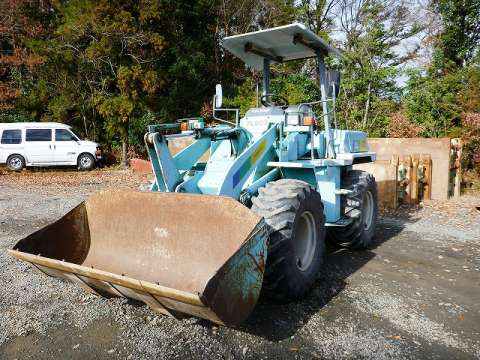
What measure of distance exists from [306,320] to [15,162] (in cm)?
1502

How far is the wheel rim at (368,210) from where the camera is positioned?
580 centimetres

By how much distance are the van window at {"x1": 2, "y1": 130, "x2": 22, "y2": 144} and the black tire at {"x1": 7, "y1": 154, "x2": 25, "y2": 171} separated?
0.53 metres

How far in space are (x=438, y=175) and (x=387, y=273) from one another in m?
5.83

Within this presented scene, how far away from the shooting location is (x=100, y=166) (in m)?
17.2

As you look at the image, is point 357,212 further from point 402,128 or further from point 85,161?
point 85,161

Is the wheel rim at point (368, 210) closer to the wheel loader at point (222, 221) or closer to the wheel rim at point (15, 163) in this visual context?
the wheel loader at point (222, 221)

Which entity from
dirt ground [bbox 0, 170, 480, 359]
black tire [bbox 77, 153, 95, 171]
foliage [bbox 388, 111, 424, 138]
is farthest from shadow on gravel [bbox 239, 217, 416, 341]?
black tire [bbox 77, 153, 95, 171]

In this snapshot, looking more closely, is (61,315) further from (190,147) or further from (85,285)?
(190,147)

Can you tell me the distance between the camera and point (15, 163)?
50.7 feet

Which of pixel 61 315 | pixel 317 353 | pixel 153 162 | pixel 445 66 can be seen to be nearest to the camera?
pixel 317 353

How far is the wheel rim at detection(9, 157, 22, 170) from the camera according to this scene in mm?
15406

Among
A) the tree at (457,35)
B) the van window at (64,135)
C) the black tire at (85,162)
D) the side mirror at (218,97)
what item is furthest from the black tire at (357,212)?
the van window at (64,135)

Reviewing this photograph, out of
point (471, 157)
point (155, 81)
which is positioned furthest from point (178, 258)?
point (155, 81)

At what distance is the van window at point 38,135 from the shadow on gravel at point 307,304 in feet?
44.1
